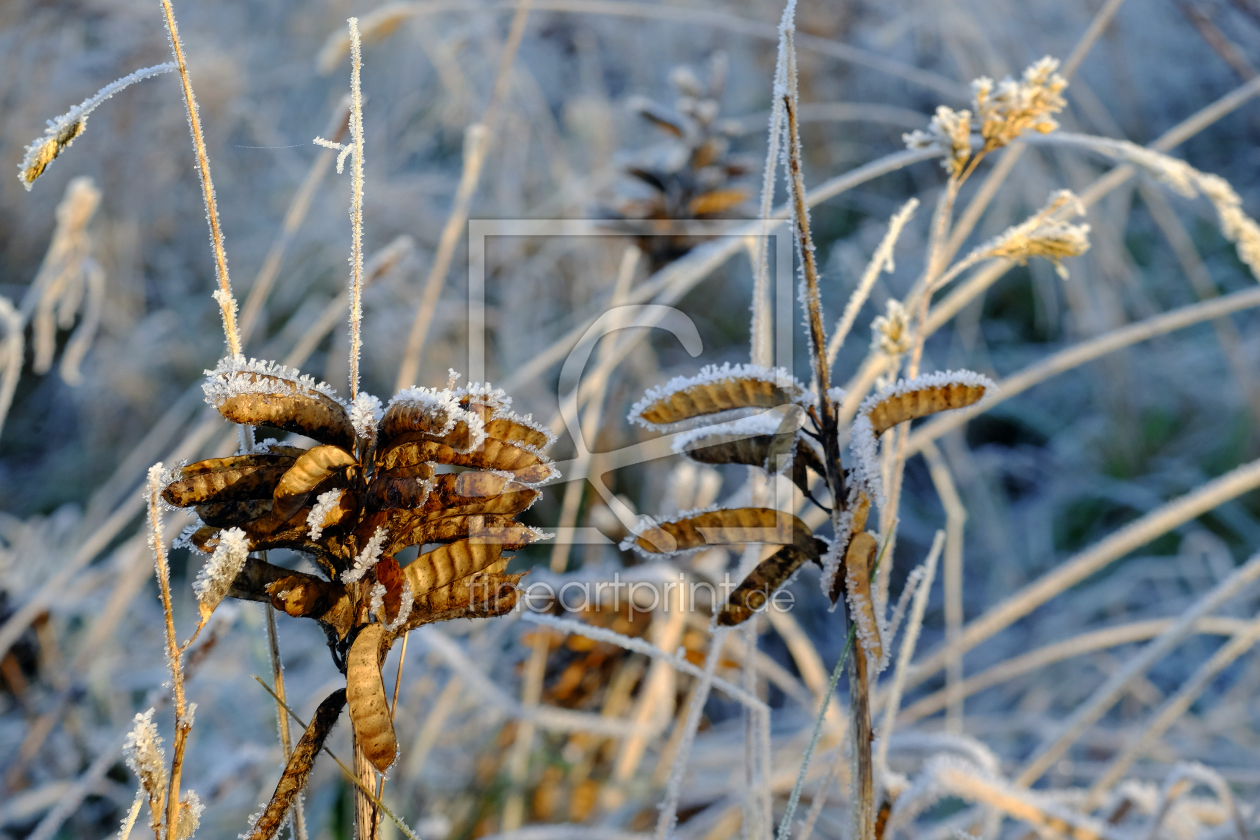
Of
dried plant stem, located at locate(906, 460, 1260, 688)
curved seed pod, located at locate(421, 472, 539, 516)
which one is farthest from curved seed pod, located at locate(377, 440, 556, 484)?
dried plant stem, located at locate(906, 460, 1260, 688)

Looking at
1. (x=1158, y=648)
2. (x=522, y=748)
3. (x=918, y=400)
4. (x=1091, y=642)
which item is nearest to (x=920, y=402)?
(x=918, y=400)

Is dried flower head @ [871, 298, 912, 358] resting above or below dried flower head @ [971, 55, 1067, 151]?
below

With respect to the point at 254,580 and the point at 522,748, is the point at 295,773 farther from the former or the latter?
the point at 522,748

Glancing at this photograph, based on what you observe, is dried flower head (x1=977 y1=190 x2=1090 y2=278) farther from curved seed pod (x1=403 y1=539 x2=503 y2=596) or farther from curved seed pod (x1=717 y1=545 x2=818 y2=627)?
curved seed pod (x1=403 y1=539 x2=503 y2=596)

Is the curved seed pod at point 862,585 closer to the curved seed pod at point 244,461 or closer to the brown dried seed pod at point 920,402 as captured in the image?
the brown dried seed pod at point 920,402

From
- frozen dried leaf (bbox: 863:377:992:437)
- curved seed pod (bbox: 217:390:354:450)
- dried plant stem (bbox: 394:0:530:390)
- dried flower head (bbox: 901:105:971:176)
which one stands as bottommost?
curved seed pod (bbox: 217:390:354:450)

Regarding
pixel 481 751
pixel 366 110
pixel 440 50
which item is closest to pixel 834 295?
pixel 440 50

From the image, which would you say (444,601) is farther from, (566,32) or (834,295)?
(566,32)
